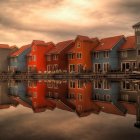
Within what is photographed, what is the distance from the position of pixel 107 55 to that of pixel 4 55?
42046 mm

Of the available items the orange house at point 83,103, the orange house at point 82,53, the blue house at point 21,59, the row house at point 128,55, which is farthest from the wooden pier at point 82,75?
the orange house at point 83,103

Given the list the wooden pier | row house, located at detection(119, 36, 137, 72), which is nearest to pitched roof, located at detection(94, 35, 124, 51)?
row house, located at detection(119, 36, 137, 72)

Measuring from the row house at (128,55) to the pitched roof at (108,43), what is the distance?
2014mm

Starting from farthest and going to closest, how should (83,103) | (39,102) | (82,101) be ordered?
(82,101), (39,102), (83,103)

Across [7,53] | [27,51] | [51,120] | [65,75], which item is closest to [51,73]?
[65,75]

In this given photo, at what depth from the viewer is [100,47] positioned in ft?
212

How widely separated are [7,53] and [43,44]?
2026 cm

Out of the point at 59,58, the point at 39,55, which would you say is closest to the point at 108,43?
the point at 59,58

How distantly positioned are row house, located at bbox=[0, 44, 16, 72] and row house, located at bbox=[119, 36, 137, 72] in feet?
145

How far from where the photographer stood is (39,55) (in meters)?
76.1

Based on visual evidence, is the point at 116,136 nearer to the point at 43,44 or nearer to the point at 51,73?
the point at 51,73

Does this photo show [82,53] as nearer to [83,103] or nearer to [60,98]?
[60,98]

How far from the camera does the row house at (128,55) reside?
58344mm

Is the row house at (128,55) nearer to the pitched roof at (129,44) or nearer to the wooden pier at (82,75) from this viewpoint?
the pitched roof at (129,44)
